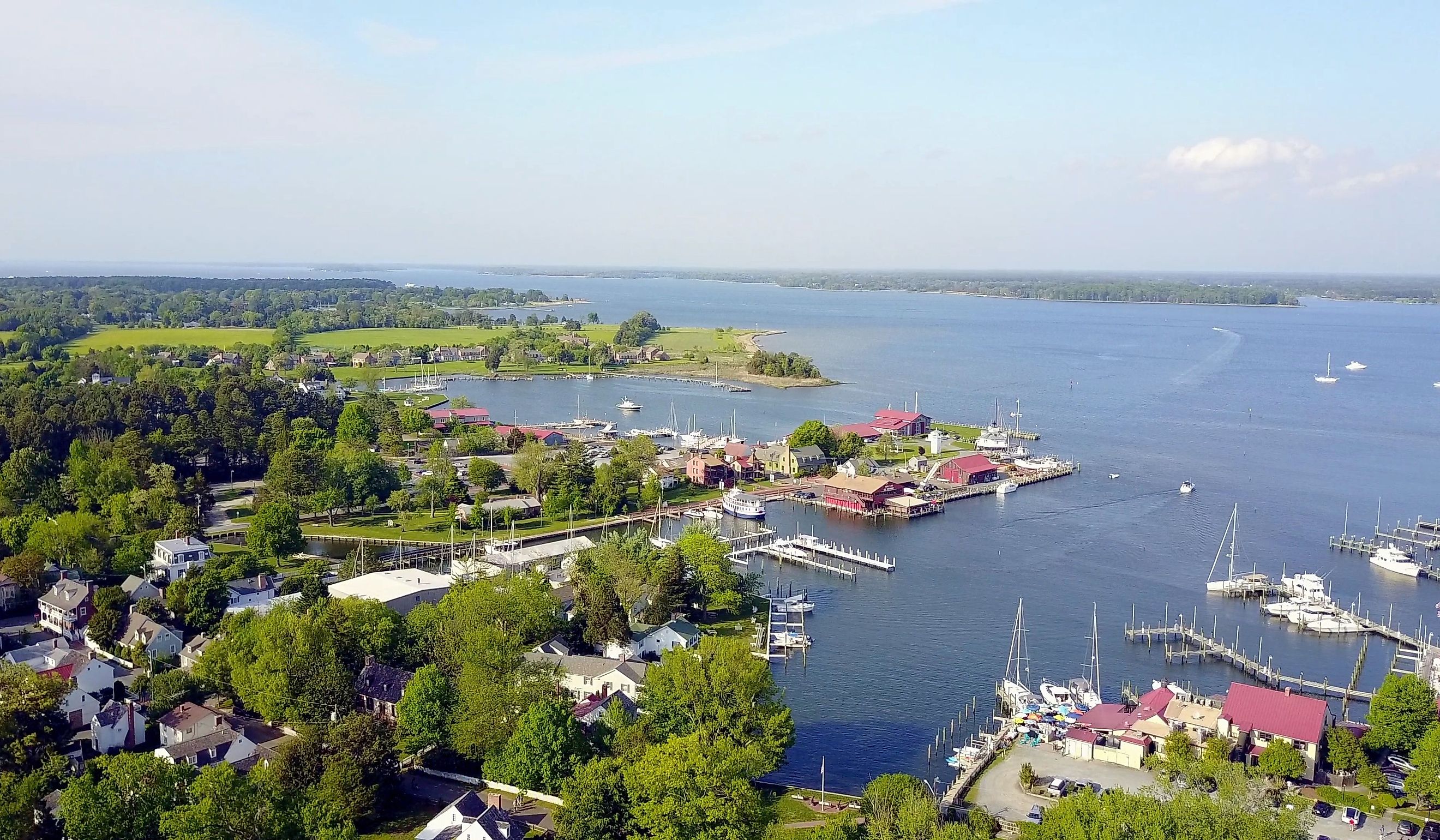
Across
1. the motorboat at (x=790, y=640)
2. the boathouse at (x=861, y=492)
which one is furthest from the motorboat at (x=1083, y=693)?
the boathouse at (x=861, y=492)

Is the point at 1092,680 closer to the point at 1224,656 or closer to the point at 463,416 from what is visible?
the point at 1224,656

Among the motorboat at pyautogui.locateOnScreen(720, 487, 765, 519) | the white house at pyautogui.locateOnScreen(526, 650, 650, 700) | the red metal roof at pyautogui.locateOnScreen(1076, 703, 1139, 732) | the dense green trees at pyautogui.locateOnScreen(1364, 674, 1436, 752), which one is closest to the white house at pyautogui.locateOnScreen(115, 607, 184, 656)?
the white house at pyautogui.locateOnScreen(526, 650, 650, 700)

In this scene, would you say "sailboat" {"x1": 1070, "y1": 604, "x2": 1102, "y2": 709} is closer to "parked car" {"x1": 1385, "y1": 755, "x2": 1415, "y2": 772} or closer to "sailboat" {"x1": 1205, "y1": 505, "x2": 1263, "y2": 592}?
"sailboat" {"x1": 1205, "y1": 505, "x2": 1263, "y2": 592}

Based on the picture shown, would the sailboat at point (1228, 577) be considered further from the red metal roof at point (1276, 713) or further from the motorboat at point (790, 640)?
the motorboat at point (790, 640)

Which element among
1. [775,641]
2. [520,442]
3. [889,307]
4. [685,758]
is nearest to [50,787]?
[685,758]

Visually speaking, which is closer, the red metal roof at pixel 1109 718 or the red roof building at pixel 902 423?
the red metal roof at pixel 1109 718
